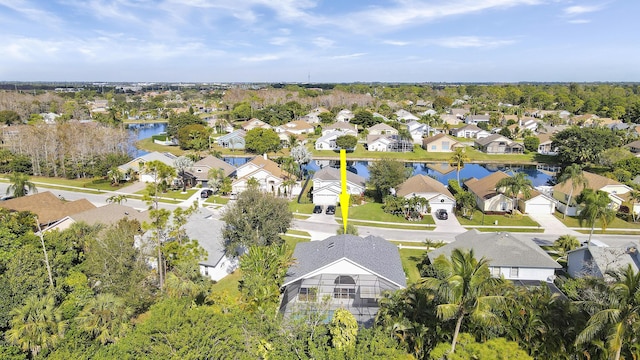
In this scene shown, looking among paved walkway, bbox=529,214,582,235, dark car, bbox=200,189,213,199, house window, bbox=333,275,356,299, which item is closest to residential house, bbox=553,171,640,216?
paved walkway, bbox=529,214,582,235

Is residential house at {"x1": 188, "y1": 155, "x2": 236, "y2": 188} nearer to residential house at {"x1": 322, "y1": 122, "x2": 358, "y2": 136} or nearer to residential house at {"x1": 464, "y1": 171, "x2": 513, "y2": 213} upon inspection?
residential house at {"x1": 464, "y1": 171, "x2": 513, "y2": 213}

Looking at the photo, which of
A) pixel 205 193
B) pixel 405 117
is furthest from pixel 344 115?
pixel 205 193

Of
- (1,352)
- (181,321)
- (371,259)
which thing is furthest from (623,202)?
(1,352)

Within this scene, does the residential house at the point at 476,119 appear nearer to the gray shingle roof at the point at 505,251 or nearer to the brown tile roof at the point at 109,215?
the gray shingle roof at the point at 505,251

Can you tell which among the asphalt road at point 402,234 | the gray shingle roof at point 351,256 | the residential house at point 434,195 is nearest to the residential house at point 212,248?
the gray shingle roof at point 351,256

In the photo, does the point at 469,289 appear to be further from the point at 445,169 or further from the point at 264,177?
the point at 445,169
